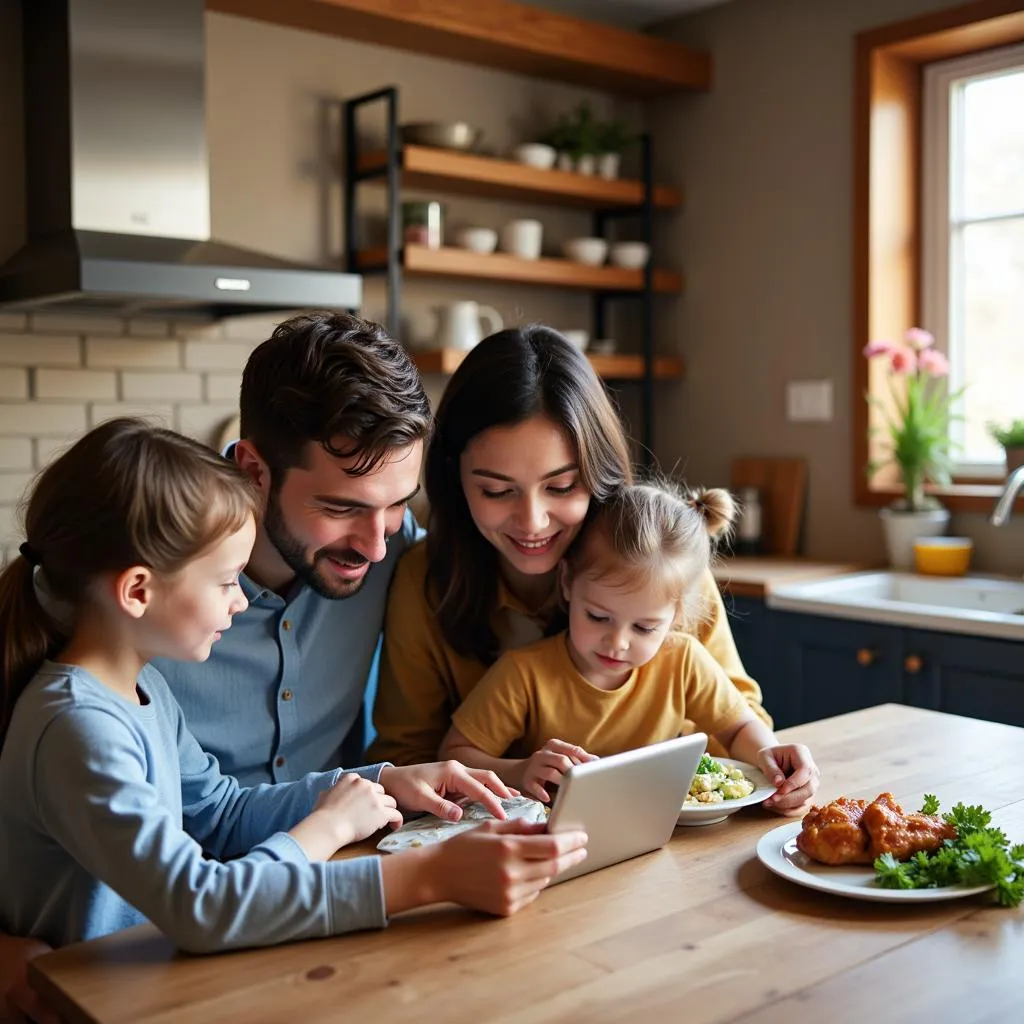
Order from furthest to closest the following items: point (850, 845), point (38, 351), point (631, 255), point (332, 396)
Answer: point (631, 255) → point (38, 351) → point (332, 396) → point (850, 845)

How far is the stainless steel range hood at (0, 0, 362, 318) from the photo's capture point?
288 centimetres

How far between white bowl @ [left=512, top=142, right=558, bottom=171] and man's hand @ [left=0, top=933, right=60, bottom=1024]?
3.02 metres

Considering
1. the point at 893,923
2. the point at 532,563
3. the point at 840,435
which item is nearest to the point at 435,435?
the point at 532,563

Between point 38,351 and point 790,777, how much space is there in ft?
7.62

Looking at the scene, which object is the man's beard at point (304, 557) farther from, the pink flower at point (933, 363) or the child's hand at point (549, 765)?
the pink flower at point (933, 363)

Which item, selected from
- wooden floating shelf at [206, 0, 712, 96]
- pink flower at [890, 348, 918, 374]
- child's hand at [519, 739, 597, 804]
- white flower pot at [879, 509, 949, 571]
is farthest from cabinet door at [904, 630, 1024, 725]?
wooden floating shelf at [206, 0, 712, 96]

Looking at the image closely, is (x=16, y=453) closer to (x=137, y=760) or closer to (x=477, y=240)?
(x=477, y=240)

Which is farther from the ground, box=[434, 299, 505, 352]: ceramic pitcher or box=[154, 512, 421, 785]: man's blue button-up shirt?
box=[434, 299, 505, 352]: ceramic pitcher

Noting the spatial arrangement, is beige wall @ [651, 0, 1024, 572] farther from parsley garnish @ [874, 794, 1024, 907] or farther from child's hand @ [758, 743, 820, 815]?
parsley garnish @ [874, 794, 1024, 907]

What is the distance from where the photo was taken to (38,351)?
313 cm

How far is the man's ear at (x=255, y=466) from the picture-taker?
168 cm

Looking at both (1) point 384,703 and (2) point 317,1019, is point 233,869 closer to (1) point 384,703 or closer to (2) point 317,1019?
(2) point 317,1019

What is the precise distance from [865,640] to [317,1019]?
7.55 ft

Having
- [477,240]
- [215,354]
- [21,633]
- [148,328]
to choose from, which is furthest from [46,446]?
[21,633]
